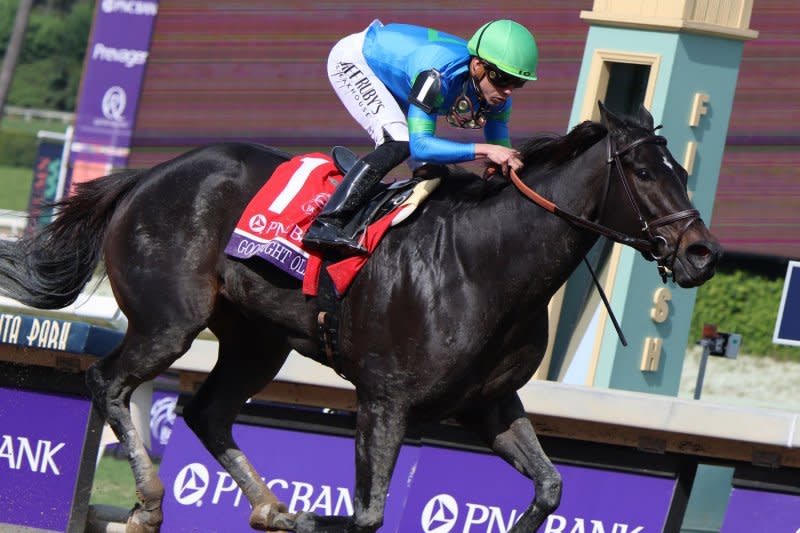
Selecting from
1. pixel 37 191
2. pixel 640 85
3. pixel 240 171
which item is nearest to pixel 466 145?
pixel 240 171

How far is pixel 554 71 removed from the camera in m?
15.5

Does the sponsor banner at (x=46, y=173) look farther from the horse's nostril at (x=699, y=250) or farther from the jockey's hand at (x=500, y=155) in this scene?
the horse's nostril at (x=699, y=250)

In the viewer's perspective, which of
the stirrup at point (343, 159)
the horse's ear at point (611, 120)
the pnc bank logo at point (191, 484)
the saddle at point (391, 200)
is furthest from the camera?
the pnc bank logo at point (191, 484)

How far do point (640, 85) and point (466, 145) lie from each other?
333 cm

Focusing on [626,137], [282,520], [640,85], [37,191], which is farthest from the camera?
[37,191]

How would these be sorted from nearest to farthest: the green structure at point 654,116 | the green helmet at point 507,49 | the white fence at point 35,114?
the green helmet at point 507,49, the green structure at point 654,116, the white fence at point 35,114

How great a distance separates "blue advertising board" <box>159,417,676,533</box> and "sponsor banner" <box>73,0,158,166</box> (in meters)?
12.0

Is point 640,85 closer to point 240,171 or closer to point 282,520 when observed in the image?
point 240,171

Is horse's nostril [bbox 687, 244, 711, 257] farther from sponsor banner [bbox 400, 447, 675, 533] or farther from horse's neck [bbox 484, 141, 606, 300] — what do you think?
sponsor banner [bbox 400, 447, 675, 533]

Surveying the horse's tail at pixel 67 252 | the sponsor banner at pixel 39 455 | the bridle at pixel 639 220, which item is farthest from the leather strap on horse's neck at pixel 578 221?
the sponsor banner at pixel 39 455

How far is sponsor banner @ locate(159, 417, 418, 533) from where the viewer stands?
608cm

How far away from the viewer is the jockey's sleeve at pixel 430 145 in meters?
4.78

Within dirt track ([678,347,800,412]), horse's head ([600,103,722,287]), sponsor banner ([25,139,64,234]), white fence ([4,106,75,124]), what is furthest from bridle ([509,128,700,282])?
white fence ([4,106,75,124])

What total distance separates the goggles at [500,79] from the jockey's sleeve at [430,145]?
227mm
